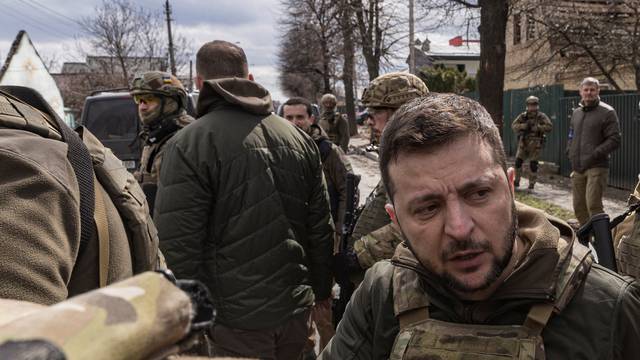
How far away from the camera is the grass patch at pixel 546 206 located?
9.19 metres

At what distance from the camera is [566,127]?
14023mm

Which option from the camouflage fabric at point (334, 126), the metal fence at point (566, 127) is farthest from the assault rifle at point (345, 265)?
the metal fence at point (566, 127)

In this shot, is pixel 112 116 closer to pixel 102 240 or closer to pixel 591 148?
→ pixel 591 148

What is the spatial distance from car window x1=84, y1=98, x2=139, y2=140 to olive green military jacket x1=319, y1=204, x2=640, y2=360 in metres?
8.61

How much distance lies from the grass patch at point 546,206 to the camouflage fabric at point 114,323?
28.5 ft

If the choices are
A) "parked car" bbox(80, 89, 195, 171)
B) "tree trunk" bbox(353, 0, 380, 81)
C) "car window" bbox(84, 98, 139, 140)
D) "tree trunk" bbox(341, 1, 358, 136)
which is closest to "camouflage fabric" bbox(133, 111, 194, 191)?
"parked car" bbox(80, 89, 195, 171)

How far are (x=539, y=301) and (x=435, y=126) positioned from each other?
0.49 meters

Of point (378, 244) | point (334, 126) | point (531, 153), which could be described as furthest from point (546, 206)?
point (378, 244)

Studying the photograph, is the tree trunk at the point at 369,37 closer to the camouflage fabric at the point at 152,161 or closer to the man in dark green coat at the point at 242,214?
the camouflage fabric at the point at 152,161

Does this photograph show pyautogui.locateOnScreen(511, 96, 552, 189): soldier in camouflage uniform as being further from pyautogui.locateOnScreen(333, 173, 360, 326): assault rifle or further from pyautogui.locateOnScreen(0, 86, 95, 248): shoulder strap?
pyautogui.locateOnScreen(0, 86, 95, 248): shoulder strap

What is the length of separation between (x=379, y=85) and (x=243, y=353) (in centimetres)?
153

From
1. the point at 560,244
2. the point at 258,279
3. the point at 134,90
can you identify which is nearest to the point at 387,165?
the point at 560,244

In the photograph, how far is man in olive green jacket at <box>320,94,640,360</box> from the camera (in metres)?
1.37

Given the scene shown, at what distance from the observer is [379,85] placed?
10.3 feet
